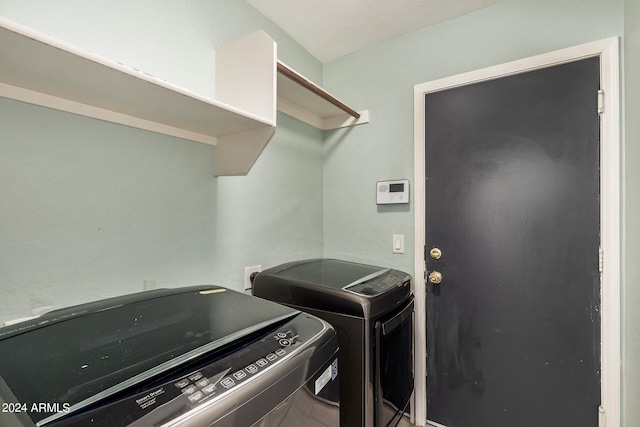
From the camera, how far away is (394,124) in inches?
73.5

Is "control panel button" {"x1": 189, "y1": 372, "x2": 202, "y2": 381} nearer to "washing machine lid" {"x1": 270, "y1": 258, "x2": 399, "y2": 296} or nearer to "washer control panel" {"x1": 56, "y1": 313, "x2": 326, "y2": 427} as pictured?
"washer control panel" {"x1": 56, "y1": 313, "x2": 326, "y2": 427}

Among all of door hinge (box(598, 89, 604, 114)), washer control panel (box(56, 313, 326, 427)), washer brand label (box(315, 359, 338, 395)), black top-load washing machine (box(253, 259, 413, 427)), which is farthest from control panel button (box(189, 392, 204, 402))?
door hinge (box(598, 89, 604, 114))

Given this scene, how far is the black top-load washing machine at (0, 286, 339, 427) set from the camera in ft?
1.53

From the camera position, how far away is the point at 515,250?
1511 mm

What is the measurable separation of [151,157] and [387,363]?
4.29 ft

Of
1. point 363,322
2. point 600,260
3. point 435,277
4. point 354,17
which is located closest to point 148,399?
point 363,322

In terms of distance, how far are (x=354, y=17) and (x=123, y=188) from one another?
1.52 meters

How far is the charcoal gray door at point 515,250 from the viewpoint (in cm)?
138

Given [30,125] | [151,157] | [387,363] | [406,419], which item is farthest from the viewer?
[406,419]

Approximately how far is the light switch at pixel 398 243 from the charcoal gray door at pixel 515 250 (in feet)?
0.55

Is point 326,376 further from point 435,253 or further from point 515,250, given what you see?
point 515,250

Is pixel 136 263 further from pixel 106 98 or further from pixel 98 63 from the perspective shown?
pixel 98 63

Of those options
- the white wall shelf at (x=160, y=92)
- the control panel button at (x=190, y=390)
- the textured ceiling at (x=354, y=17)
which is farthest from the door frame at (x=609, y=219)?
the control panel button at (x=190, y=390)

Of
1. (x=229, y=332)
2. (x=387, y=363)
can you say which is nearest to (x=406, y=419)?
(x=387, y=363)
